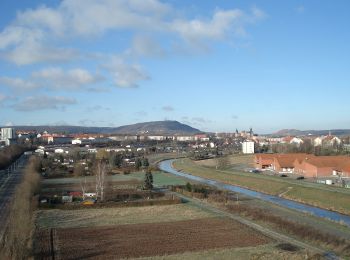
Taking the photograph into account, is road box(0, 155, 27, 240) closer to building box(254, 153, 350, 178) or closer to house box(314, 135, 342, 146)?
building box(254, 153, 350, 178)

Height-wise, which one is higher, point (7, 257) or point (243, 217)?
→ point (7, 257)

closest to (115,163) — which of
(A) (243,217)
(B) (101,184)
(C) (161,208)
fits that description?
(B) (101,184)

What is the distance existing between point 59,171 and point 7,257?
40383 millimetres

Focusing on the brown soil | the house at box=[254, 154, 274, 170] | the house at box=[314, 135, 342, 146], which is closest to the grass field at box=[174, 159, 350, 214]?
the house at box=[254, 154, 274, 170]

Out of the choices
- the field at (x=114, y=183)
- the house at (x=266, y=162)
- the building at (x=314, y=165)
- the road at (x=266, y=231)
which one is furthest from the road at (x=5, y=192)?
the house at (x=266, y=162)

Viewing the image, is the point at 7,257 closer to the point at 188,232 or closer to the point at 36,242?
the point at 36,242

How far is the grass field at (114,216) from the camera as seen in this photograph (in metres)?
19.9

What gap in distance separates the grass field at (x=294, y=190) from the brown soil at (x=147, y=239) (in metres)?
7.30

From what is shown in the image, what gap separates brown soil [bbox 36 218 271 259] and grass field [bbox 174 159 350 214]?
23.9ft

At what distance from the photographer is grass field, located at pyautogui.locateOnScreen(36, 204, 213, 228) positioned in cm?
1986

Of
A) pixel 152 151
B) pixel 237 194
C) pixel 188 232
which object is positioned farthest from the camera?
pixel 152 151

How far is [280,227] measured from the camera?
59.7ft

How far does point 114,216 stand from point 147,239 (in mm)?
5425

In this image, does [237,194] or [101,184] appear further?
[237,194]
